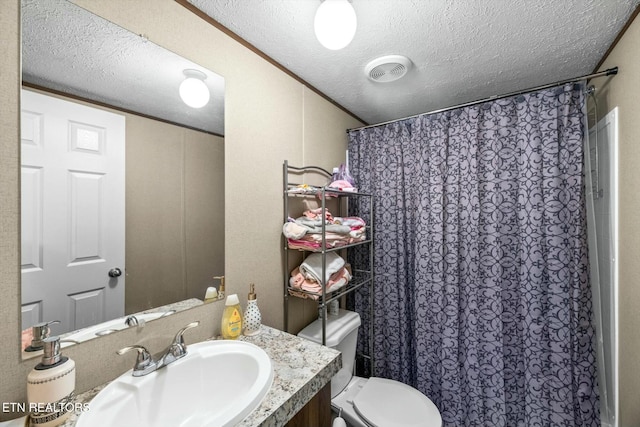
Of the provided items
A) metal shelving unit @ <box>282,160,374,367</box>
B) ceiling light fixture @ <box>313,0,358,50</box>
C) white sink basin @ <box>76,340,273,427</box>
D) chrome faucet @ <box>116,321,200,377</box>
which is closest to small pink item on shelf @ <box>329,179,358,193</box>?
metal shelving unit @ <box>282,160,374,367</box>

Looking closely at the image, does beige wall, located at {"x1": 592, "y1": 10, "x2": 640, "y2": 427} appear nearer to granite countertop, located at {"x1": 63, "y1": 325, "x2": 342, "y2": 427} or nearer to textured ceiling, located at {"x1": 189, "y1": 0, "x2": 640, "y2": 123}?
textured ceiling, located at {"x1": 189, "y1": 0, "x2": 640, "y2": 123}

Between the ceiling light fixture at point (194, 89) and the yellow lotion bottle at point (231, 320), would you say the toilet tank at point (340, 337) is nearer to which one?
the yellow lotion bottle at point (231, 320)

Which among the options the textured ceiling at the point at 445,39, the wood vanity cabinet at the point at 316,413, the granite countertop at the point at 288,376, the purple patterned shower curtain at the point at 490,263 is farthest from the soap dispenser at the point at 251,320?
the textured ceiling at the point at 445,39

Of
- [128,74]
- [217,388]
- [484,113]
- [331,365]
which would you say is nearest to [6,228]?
[128,74]

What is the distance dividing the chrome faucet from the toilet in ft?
2.45

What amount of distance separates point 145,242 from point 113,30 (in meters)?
0.70

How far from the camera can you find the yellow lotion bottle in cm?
102

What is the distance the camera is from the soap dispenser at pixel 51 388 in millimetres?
558

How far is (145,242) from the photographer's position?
35.3 inches

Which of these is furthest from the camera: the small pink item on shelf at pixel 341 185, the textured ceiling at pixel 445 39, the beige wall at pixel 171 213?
the small pink item on shelf at pixel 341 185

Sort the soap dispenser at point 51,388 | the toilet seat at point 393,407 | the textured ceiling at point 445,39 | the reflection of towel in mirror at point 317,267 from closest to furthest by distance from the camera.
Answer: the soap dispenser at point 51,388 < the textured ceiling at point 445,39 < the toilet seat at point 393,407 < the reflection of towel in mirror at point 317,267

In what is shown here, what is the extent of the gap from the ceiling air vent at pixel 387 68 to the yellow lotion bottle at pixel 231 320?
4.47 ft

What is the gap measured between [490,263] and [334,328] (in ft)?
3.27

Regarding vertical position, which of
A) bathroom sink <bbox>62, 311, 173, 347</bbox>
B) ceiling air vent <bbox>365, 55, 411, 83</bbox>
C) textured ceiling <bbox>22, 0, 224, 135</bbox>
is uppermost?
ceiling air vent <bbox>365, 55, 411, 83</bbox>
